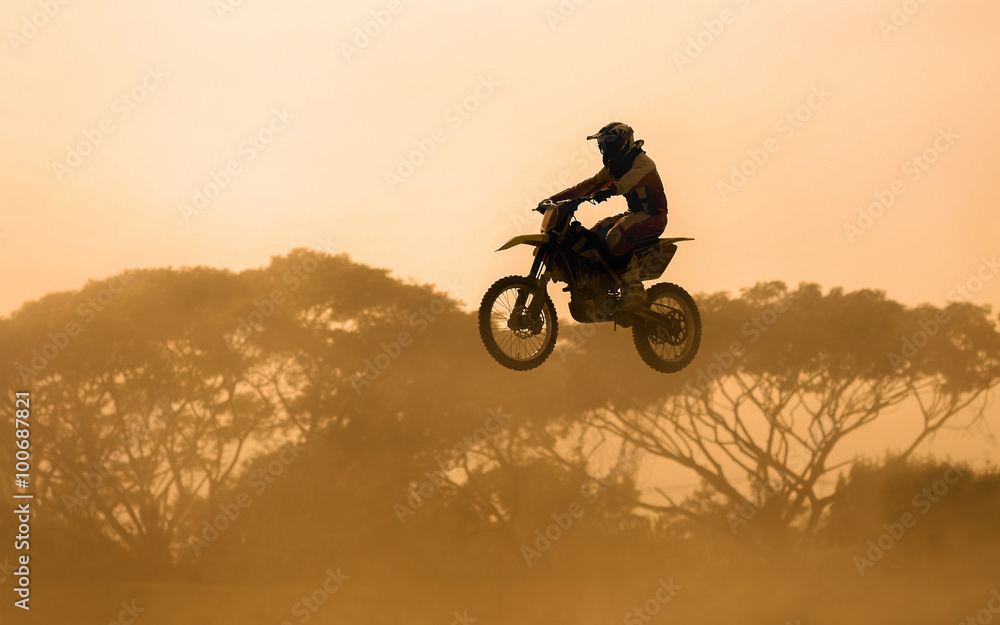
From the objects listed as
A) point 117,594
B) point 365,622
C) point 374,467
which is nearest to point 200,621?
point 117,594

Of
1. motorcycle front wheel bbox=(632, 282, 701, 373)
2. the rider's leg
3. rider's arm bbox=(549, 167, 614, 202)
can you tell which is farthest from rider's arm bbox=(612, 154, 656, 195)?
motorcycle front wheel bbox=(632, 282, 701, 373)

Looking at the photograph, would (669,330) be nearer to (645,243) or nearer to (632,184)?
(645,243)

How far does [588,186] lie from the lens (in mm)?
12820

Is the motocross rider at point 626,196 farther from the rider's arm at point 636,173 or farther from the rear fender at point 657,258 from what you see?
the rear fender at point 657,258

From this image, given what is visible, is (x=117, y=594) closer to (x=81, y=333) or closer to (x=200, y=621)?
(x=200, y=621)

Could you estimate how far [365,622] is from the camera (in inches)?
1679

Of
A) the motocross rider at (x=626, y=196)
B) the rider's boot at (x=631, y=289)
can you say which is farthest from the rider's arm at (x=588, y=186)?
the rider's boot at (x=631, y=289)

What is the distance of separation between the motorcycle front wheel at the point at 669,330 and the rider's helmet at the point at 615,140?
215cm

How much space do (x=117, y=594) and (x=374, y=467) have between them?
40.8 ft

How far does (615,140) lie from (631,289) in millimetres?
1990

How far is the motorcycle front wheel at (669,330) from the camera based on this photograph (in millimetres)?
13656

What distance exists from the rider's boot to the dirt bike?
0.24 feet

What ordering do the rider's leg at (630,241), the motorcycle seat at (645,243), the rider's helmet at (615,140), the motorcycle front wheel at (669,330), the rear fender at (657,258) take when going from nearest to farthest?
the rider's helmet at (615,140) → the rider's leg at (630,241) → the motorcycle seat at (645,243) → the rear fender at (657,258) → the motorcycle front wheel at (669,330)

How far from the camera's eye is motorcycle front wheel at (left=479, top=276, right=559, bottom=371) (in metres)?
12.6
